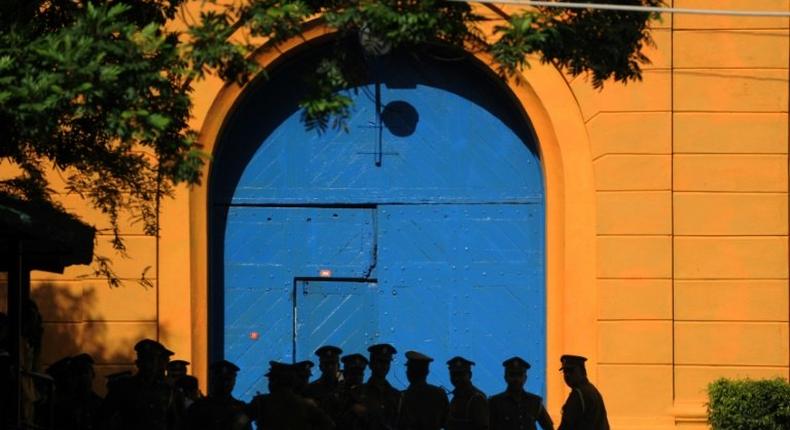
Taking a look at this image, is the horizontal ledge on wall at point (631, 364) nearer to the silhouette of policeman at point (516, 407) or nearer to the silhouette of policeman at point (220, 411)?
the silhouette of policeman at point (516, 407)

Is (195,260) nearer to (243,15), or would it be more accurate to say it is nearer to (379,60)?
(379,60)

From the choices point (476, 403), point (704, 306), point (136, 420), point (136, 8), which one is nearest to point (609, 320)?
point (704, 306)

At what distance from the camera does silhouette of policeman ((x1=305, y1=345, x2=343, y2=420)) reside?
1723 cm

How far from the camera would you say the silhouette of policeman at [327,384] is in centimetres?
1723

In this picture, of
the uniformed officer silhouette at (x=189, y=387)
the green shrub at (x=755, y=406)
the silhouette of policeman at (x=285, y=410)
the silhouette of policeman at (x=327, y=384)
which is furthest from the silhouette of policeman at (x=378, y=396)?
the green shrub at (x=755, y=406)

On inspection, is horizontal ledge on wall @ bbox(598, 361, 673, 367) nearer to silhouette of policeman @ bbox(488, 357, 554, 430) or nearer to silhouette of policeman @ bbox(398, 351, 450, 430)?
silhouette of policeman @ bbox(488, 357, 554, 430)

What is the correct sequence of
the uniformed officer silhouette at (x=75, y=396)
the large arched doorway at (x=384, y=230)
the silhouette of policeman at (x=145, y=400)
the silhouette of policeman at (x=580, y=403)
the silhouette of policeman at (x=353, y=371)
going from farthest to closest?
the large arched doorway at (x=384, y=230) → the silhouette of policeman at (x=353, y=371) → the silhouette of policeman at (x=580, y=403) → the uniformed officer silhouette at (x=75, y=396) → the silhouette of policeman at (x=145, y=400)

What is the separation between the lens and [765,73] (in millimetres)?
19172

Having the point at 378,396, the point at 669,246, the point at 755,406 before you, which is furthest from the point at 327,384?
the point at 755,406

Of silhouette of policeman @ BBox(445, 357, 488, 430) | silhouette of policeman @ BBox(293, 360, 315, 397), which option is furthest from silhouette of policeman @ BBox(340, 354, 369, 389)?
silhouette of policeman @ BBox(445, 357, 488, 430)

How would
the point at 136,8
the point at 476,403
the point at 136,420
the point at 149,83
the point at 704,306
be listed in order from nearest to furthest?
the point at 149,83, the point at 136,8, the point at 136,420, the point at 476,403, the point at 704,306

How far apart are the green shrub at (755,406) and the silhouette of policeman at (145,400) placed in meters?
5.51

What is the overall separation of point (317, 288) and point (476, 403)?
9.84ft

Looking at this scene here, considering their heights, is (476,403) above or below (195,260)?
below
